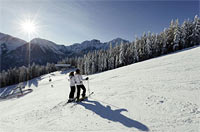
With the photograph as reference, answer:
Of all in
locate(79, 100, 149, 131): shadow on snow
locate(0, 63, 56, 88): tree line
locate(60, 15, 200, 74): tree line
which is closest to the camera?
locate(79, 100, 149, 131): shadow on snow

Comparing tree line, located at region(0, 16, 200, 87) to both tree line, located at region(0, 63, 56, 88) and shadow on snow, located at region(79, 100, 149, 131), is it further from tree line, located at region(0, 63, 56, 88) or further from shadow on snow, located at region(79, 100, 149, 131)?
shadow on snow, located at region(79, 100, 149, 131)

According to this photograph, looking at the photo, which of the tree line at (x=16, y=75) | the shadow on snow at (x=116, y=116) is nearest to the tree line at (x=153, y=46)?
the shadow on snow at (x=116, y=116)

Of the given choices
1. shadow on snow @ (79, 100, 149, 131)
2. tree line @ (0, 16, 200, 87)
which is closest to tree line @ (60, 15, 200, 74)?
tree line @ (0, 16, 200, 87)

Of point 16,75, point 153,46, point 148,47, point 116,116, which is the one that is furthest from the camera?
point 16,75

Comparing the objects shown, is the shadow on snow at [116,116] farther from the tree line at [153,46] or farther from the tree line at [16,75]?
the tree line at [16,75]

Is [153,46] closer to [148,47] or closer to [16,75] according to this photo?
[148,47]

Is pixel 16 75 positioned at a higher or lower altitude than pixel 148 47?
lower

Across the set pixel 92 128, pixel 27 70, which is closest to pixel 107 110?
pixel 92 128

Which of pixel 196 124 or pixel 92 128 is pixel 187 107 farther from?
pixel 92 128

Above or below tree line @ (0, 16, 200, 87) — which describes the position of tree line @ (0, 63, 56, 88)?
below

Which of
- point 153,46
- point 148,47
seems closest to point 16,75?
point 148,47

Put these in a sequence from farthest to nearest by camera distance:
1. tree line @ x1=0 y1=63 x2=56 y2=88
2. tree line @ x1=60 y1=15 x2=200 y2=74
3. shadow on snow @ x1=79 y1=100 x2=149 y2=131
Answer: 1. tree line @ x1=0 y1=63 x2=56 y2=88
2. tree line @ x1=60 y1=15 x2=200 y2=74
3. shadow on snow @ x1=79 y1=100 x2=149 y2=131

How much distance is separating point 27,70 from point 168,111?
8354 cm

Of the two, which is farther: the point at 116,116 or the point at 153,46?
the point at 153,46
